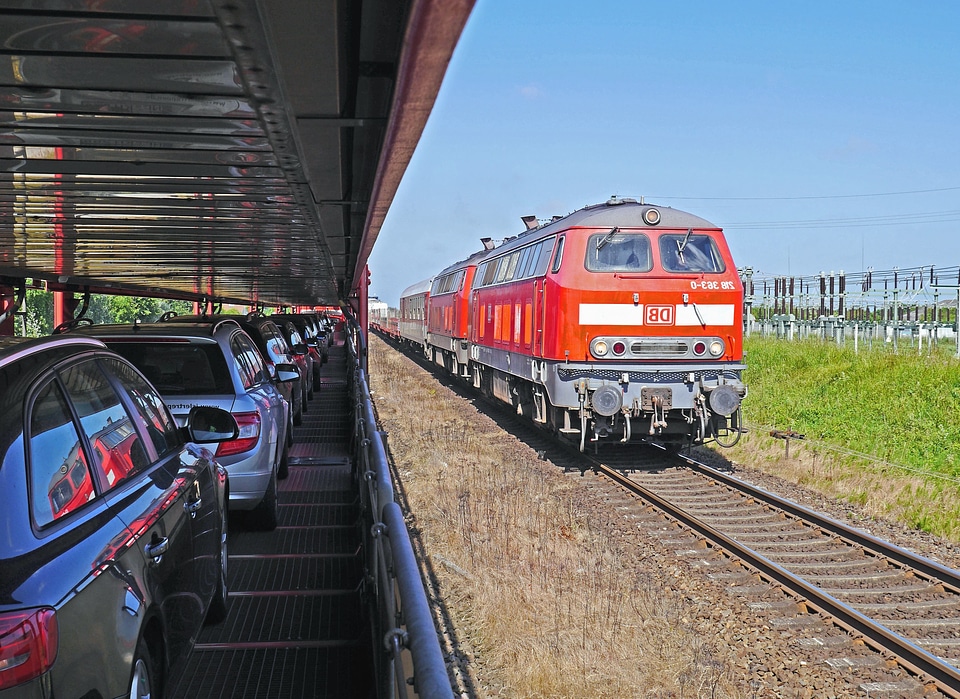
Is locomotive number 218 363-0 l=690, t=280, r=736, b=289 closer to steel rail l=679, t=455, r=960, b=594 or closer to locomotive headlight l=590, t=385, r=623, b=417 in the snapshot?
locomotive headlight l=590, t=385, r=623, b=417

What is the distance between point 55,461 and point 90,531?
256 millimetres

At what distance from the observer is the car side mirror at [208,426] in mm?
4875

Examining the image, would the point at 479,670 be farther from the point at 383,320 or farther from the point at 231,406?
the point at 383,320

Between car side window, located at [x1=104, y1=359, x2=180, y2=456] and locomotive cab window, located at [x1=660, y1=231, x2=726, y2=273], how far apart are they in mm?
9568

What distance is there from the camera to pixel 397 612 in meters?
3.49

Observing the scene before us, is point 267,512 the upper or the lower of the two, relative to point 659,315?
lower

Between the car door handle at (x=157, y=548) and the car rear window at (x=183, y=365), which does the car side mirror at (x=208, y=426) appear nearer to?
the car door handle at (x=157, y=548)

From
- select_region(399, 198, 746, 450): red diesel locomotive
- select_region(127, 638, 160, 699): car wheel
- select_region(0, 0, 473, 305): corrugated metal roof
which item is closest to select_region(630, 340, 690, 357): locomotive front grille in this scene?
select_region(399, 198, 746, 450): red diesel locomotive

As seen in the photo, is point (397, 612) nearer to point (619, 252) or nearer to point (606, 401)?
point (606, 401)

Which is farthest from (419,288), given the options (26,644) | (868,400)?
(26,644)

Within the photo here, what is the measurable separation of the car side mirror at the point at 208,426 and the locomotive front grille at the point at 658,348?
849cm

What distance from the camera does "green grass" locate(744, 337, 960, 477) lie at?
47.7 ft

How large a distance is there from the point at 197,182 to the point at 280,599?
2824 mm

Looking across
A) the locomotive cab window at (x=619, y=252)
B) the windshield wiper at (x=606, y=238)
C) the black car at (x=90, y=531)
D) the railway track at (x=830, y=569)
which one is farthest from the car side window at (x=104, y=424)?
the windshield wiper at (x=606, y=238)
